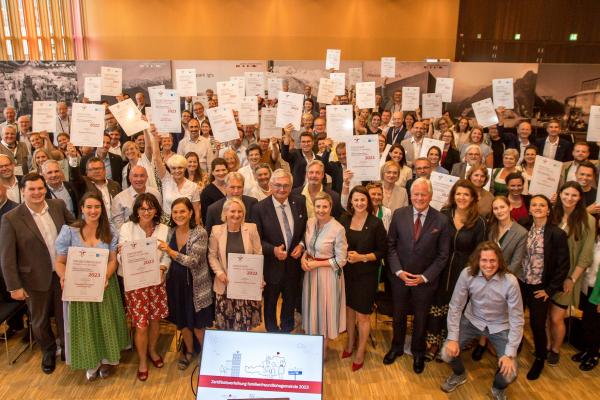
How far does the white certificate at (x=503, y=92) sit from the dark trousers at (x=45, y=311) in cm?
631

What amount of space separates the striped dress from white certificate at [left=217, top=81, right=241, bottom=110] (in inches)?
131

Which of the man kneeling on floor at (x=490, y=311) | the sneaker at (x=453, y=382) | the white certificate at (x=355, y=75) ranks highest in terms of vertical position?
the white certificate at (x=355, y=75)

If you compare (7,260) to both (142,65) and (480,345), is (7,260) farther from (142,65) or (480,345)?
(142,65)

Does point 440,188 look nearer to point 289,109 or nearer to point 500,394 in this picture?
point 500,394

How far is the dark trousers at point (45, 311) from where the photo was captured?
3709mm

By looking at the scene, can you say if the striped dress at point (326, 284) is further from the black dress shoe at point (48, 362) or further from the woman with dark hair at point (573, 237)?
the black dress shoe at point (48, 362)

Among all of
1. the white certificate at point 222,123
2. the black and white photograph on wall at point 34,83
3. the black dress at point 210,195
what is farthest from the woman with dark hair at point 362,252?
the black and white photograph on wall at point 34,83

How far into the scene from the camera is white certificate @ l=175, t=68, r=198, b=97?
662cm

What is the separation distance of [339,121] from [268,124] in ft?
3.42

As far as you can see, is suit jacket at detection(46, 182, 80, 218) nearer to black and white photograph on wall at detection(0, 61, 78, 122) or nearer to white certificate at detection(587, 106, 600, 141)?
black and white photograph on wall at detection(0, 61, 78, 122)

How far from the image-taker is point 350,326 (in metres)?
4.04

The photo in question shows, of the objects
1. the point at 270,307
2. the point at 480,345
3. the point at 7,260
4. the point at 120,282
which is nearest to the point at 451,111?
the point at 480,345

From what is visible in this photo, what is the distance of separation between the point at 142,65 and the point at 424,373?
28.2 ft

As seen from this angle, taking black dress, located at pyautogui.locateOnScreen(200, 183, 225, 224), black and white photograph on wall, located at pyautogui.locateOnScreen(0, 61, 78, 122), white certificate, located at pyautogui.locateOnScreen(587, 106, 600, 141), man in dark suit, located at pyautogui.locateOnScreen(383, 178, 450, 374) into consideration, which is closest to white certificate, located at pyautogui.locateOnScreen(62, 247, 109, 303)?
black dress, located at pyautogui.locateOnScreen(200, 183, 225, 224)
